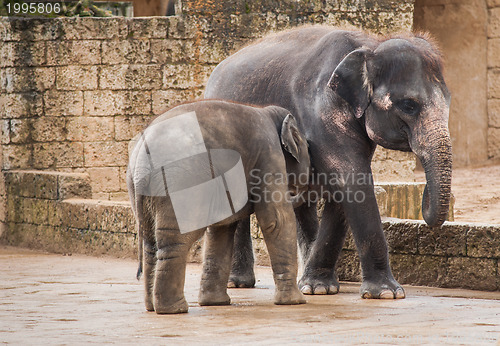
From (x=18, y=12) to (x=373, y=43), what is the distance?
20.8ft

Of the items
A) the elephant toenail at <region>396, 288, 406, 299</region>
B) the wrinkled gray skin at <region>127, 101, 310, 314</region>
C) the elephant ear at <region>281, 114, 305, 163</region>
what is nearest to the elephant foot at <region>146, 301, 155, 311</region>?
the wrinkled gray skin at <region>127, 101, 310, 314</region>

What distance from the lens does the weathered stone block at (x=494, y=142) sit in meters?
16.0

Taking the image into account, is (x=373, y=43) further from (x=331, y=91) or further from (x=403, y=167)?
(x=403, y=167)

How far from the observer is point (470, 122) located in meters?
16.0

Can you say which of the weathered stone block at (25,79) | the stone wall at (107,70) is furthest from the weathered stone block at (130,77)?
the weathered stone block at (25,79)

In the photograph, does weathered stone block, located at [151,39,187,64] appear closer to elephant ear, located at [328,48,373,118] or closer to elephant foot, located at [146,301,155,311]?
elephant ear, located at [328,48,373,118]

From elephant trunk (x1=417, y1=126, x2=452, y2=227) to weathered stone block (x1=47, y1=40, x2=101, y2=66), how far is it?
6431mm

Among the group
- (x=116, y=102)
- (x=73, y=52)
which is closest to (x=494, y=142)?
(x=116, y=102)

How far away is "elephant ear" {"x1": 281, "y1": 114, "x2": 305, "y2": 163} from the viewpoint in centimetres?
624

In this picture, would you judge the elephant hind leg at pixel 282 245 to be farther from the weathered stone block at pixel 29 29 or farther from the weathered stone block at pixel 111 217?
the weathered stone block at pixel 29 29

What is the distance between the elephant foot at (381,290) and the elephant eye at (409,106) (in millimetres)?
1141

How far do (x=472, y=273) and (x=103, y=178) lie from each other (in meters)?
6.22

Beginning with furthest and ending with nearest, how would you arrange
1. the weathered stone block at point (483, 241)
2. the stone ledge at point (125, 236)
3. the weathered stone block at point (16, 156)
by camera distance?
the weathered stone block at point (16, 156), the stone ledge at point (125, 236), the weathered stone block at point (483, 241)

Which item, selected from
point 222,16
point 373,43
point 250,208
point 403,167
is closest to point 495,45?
point 403,167
